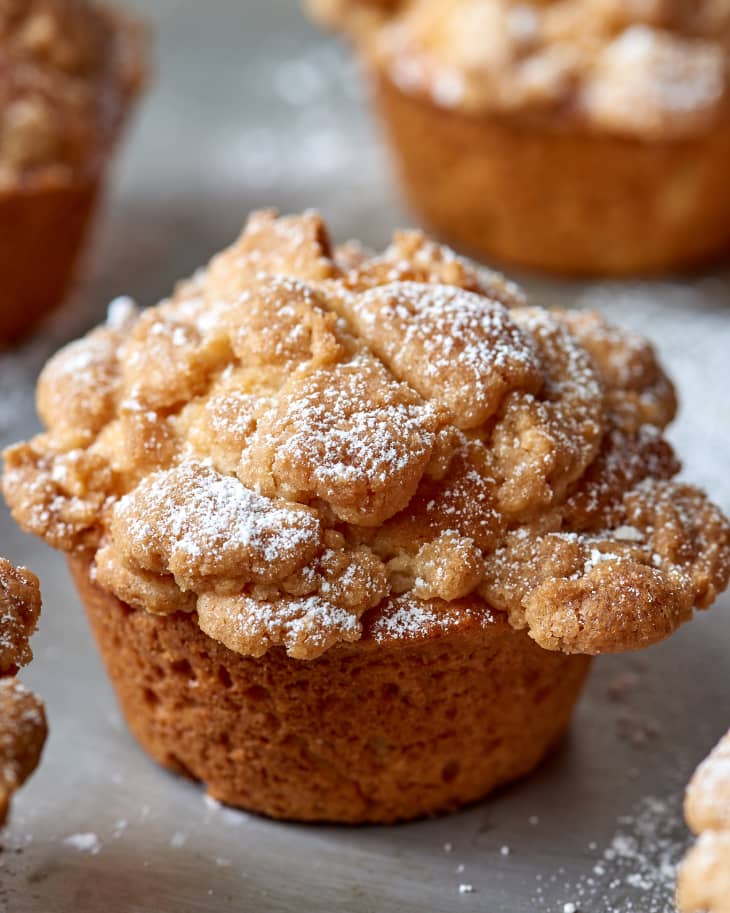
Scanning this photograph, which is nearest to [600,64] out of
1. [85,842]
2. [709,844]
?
[85,842]

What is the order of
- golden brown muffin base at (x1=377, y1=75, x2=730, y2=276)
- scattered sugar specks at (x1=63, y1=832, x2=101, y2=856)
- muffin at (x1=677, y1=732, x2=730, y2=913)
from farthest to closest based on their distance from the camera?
golden brown muffin base at (x1=377, y1=75, x2=730, y2=276)
scattered sugar specks at (x1=63, y1=832, x2=101, y2=856)
muffin at (x1=677, y1=732, x2=730, y2=913)

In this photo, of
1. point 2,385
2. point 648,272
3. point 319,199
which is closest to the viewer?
point 2,385

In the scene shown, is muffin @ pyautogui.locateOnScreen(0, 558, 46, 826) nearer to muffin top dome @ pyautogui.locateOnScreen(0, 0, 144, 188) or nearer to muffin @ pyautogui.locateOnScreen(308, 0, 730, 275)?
muffin top dome @ pyautogui.locateOnScreen(0, 0, 144, 188)

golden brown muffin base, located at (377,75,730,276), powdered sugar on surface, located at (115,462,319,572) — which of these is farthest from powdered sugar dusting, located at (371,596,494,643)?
golden brown muffin base, located at (377,75,730,276)

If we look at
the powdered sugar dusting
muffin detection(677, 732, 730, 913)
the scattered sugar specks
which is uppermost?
muffin detection(677, 732, 730, 913)

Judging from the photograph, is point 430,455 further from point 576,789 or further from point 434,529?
point 576,789

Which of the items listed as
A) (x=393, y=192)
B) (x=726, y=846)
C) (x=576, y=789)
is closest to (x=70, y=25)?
(x=393, y=192)

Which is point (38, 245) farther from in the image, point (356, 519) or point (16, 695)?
point (16, 695)
